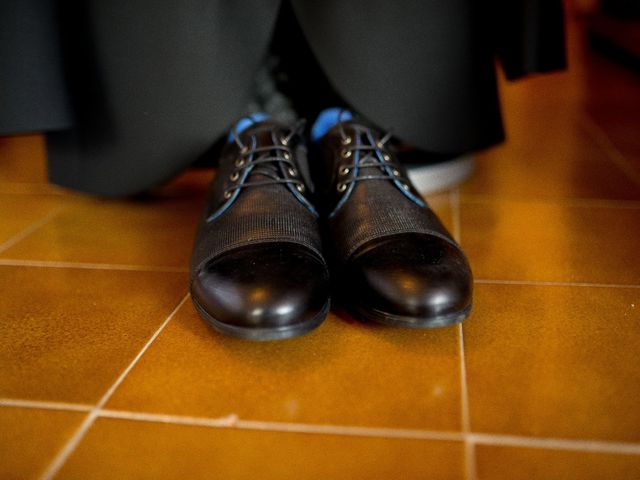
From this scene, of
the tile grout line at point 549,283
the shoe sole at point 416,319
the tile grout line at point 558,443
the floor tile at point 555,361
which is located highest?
the shoe sole at point 416,319

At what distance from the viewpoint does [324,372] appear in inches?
22.7

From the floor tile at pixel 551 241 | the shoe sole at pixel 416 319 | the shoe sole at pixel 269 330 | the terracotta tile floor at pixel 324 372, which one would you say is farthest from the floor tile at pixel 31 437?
the floor tile at pixel 551 241

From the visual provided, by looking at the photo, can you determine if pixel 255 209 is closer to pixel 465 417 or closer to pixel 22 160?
pixel 465 417

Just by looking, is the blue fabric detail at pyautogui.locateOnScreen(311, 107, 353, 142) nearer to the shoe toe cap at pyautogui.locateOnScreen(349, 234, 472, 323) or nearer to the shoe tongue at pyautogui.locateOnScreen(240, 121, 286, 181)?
the shoe tongue at pyautogui.locateOnScreen(240, 121, 286, 181)

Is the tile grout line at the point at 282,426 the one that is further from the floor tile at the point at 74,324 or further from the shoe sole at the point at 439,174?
the shoe sole at the point at 439,174

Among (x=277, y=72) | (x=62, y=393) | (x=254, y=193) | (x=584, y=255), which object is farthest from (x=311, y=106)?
(x=62, y=393)

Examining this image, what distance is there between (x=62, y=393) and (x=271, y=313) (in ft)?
0.66

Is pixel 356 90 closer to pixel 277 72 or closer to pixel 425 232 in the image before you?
pixel 277 72

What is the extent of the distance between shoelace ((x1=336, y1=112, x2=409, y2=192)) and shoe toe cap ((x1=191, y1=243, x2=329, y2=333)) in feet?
0.48

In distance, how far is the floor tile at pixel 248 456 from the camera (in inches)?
18.2

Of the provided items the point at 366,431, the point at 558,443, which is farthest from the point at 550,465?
the point at 366,431

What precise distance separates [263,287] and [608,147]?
1.01m

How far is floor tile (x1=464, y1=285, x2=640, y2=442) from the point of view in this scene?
1.67 ft

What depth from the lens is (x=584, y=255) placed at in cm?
82
